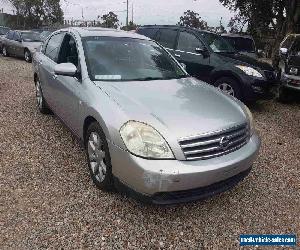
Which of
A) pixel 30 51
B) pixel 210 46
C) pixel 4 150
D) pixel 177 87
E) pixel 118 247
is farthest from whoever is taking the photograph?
pixel 30 51

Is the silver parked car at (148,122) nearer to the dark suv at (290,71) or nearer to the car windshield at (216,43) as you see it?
the car windshield at (216,43)

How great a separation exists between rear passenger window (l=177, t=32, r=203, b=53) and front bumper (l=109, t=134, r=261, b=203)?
488cm

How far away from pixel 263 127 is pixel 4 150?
14.6ft

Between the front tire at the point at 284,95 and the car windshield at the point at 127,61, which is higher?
the car windshield at the point at 127,61

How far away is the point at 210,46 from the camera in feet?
24.5

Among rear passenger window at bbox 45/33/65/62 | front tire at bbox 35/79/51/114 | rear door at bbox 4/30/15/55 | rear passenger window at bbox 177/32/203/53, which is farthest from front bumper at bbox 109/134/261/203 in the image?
rear door at bbox 4/30/15/55

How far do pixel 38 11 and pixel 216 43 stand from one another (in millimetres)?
39086

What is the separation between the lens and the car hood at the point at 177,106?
9.94ft

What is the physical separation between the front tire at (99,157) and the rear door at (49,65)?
4.99 feet

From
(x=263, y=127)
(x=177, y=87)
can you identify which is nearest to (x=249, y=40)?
(x=263, y=127)

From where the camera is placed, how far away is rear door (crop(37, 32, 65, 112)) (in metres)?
5.03

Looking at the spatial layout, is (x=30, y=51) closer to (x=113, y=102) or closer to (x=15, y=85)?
(x=15, y=85)

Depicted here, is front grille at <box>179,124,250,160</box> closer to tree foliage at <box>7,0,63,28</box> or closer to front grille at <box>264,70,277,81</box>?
front grille at <box>264,70,277,81</box>

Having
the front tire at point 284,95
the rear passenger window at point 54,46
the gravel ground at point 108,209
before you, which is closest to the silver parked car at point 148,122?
the gravel ground at point 108,209
